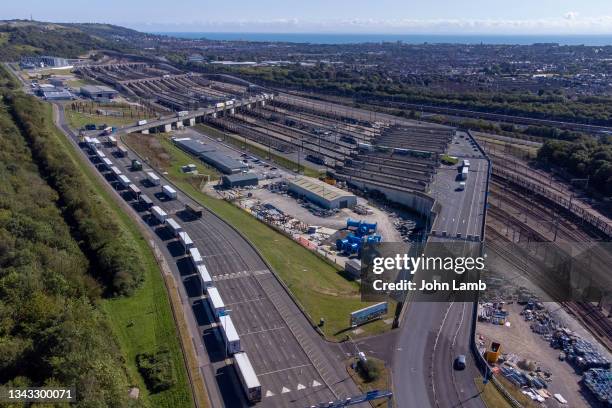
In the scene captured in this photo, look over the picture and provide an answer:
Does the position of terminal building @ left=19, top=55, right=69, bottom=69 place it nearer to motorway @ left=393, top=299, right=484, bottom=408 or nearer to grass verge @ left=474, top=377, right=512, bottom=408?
motorway @ left=393, top=299, right=484, bottom=408

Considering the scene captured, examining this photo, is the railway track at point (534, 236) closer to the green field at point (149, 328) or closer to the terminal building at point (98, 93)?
the green field at point (149, 328)

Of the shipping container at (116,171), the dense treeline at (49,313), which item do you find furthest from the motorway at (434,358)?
the shipping container at (116,171)

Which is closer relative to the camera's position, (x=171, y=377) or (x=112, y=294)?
(x=171, y=377)

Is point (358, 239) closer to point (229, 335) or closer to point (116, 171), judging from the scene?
point (229, 335)

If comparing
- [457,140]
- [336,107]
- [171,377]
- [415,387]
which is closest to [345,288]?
[415,387]

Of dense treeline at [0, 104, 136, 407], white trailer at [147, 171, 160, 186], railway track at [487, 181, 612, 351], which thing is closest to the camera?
dense treeline at [0, 104, 136, 407]

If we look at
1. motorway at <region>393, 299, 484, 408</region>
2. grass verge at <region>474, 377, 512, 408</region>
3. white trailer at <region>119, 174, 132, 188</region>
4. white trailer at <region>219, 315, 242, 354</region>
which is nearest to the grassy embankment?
white trailer at <region>119, 174, 132, 188</region>

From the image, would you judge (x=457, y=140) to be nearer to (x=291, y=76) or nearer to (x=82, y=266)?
(x=82, y=266)
